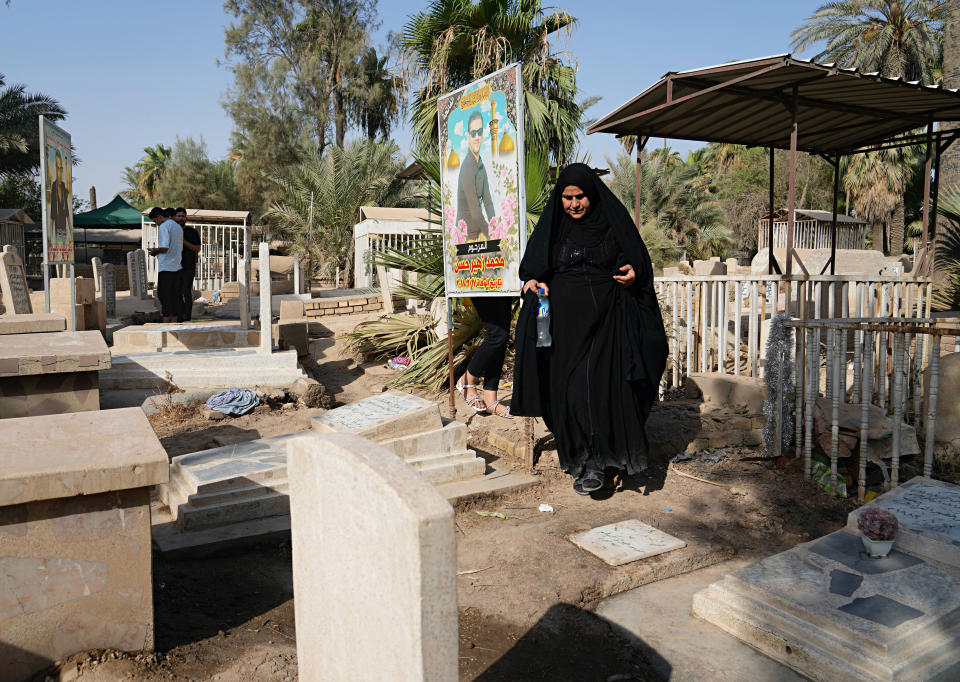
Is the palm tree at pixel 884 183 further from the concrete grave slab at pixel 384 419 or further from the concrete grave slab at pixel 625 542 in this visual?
the concrete grave slab at pixel 625 542

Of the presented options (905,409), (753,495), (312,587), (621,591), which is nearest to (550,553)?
(621,591)

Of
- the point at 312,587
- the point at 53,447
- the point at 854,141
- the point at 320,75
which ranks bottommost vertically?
the point at 312,587

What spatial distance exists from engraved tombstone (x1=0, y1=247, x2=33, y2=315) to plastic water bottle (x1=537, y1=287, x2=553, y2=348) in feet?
17.8

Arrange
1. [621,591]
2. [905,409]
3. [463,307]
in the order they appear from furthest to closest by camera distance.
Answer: [463,307] → [905,409] → [621,591]

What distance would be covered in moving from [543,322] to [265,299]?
156 inches

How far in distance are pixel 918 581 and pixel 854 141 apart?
324 inches

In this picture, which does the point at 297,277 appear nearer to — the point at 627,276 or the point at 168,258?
the point at 168,258

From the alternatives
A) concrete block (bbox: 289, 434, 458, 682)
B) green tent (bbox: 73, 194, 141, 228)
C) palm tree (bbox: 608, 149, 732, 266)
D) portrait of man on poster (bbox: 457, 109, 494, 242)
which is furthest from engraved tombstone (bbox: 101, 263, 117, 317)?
palm tree (bbox: 608, 149, 732, 266)

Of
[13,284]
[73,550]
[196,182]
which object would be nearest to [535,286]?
[73,550]

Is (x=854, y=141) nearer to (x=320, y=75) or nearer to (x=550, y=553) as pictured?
(x=550, y=553)

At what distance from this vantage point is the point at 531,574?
338 cm

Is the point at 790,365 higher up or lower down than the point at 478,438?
higher up

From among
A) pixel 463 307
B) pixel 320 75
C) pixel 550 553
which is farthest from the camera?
pixel 320 75

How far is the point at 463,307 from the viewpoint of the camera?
297 inches
